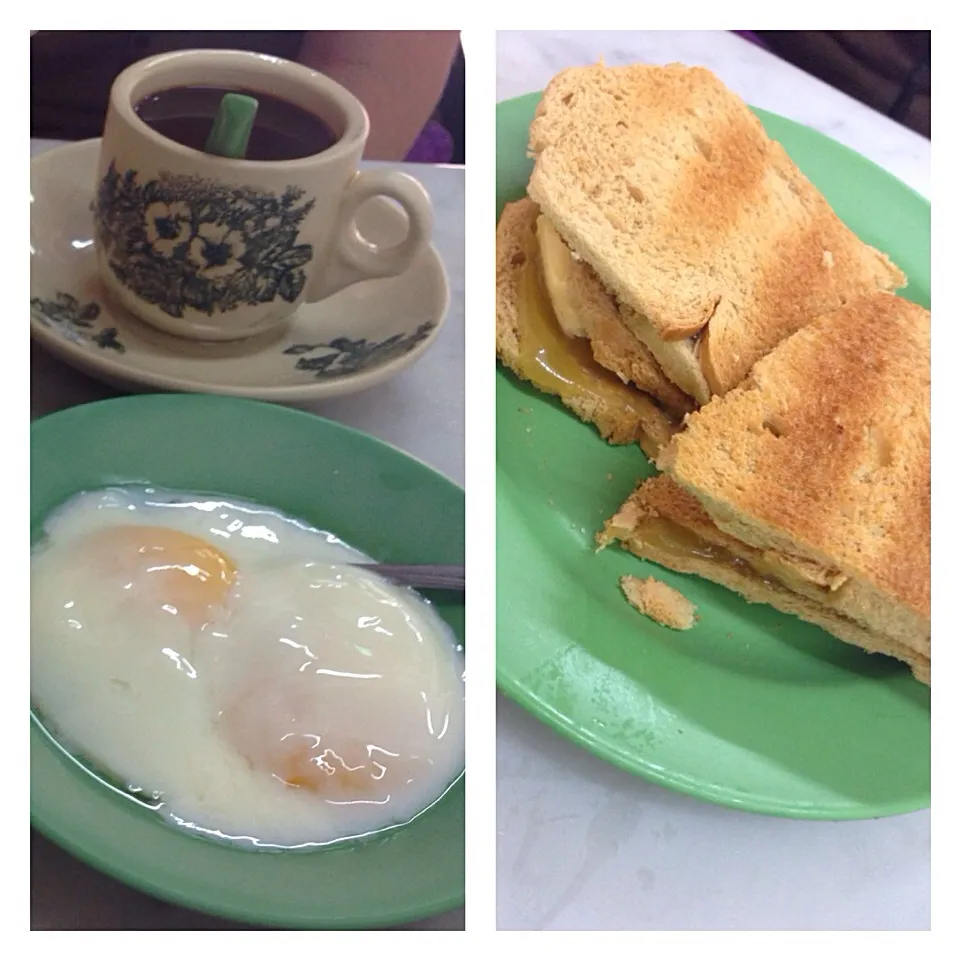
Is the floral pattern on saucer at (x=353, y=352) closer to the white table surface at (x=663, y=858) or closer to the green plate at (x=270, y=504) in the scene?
the green plate at (x=270, y=504)

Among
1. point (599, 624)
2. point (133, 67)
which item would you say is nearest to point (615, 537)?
point (599, 624)

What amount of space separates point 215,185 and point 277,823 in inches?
12.2

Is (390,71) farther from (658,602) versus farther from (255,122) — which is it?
(658,602)

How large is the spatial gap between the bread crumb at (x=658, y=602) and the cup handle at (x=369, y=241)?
26 centimetres

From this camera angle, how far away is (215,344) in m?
0.50

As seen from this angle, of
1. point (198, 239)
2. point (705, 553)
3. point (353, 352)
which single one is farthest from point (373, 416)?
point (705, 553)

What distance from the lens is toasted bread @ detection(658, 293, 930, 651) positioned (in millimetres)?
598

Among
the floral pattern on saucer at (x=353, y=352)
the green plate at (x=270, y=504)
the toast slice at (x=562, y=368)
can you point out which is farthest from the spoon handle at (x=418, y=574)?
the toast slice at (x=562, y=368)

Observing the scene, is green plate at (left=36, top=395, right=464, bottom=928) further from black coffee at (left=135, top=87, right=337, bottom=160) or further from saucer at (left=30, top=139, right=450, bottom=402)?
black coffee at (left=135, top=87, right=337, bottom=160)

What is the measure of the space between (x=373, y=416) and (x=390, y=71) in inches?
7.5

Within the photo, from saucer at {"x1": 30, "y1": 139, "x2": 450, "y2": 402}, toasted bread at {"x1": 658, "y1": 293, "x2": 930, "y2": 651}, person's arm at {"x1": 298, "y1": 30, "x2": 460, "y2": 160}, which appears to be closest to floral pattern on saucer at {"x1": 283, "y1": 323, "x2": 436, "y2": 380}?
saucer at {"x1": 30, "y1": 139, "x2": 450, "y2": 402}

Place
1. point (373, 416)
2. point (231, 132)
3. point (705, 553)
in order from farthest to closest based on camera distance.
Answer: point (705, 553) < point (373, 416) < point (231, 132)

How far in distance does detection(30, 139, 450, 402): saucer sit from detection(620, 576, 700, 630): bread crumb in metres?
0.22
